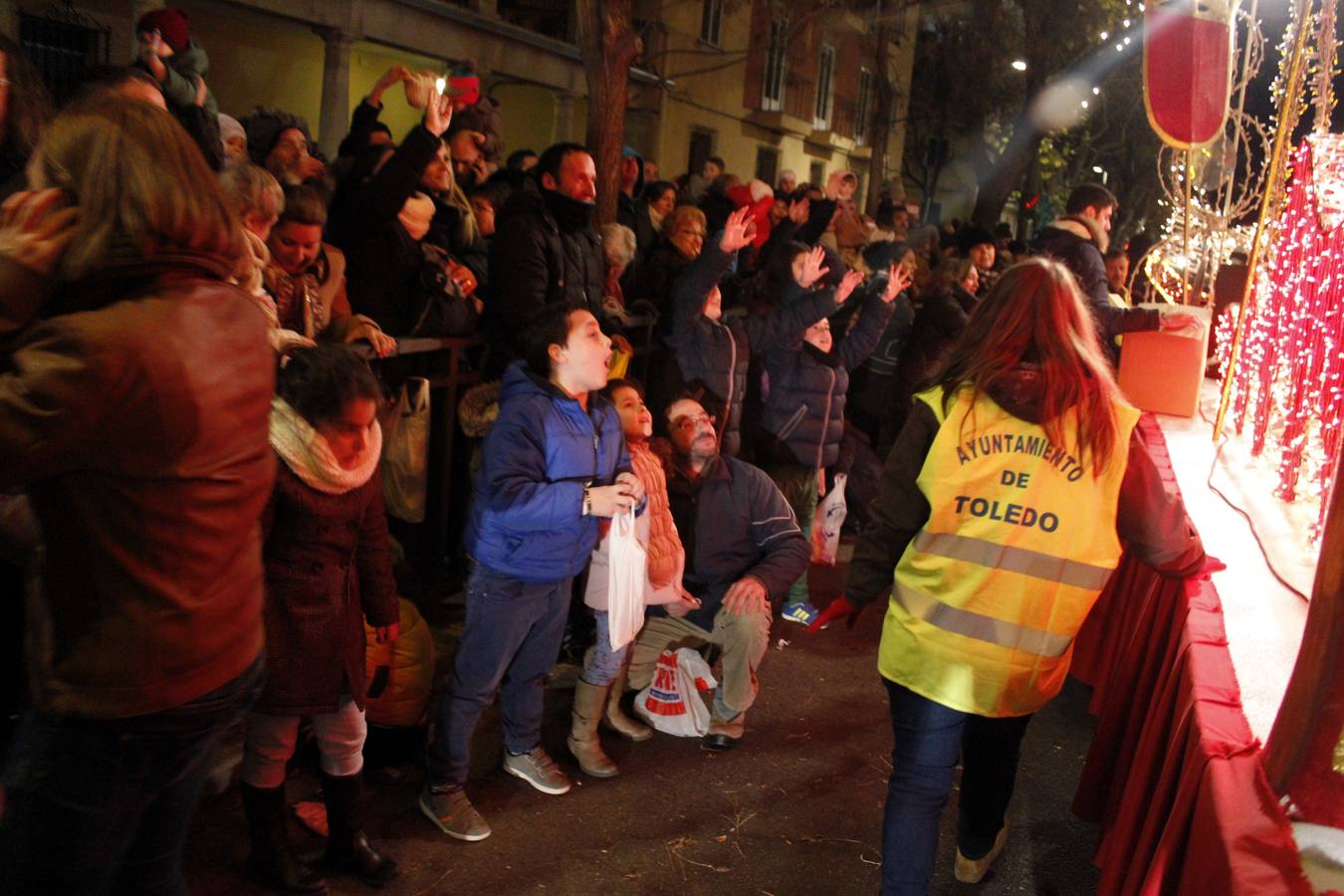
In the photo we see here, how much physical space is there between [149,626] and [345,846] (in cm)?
179

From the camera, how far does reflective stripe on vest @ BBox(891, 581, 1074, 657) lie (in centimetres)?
307

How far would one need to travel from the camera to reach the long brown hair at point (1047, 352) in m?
3.04

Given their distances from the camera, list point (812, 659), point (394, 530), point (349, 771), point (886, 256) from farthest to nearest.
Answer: point (886, 256) → point (812, 659) → point (394, 530) → point (349, 771)

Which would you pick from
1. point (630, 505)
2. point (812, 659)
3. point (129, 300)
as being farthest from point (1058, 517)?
point (812, 659)

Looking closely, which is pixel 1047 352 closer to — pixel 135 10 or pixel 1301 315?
pixel 1301 315

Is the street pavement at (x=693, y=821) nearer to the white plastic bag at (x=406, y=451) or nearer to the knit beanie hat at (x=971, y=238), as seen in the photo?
the white plastic bag at (x=406, y=451)

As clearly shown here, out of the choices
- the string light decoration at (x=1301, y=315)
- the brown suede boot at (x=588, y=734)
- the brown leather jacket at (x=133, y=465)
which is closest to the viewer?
the brown leather jacket at (x=133, y=465)

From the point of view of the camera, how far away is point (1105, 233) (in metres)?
8.38

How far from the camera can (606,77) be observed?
306 inches

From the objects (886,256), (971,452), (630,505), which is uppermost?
(886,256)

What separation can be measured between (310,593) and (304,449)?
419mm

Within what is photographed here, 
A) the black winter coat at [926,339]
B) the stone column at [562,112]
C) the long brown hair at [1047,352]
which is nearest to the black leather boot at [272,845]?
the long brown hair at [1047,352]

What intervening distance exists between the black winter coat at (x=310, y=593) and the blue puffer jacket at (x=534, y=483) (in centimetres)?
59

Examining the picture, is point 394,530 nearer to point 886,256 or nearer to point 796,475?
point 796,475
